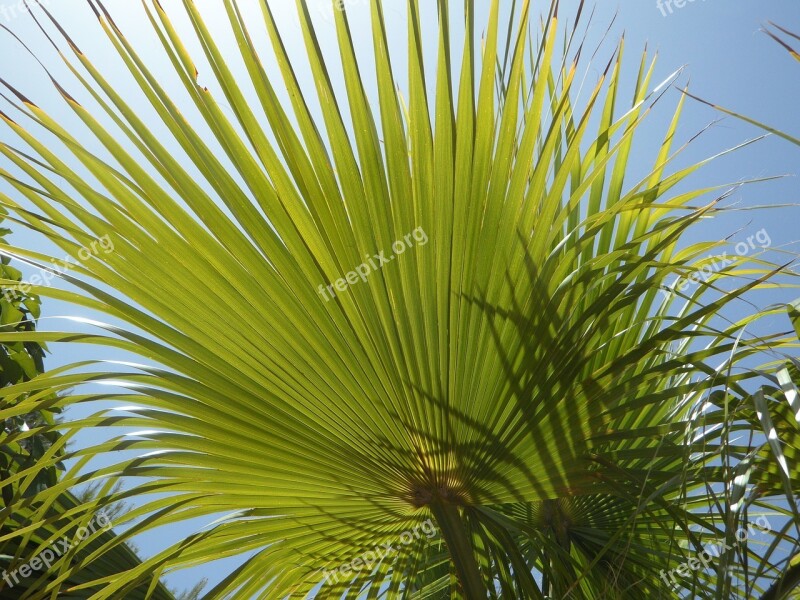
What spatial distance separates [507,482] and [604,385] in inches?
13.2

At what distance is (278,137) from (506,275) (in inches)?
21.5

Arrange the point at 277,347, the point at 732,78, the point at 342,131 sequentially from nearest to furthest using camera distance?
the point at 342,131 < the point at 277,347 < the point at 732,78

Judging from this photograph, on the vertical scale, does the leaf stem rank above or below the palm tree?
below

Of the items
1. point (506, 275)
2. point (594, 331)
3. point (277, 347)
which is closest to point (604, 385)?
point (594, 331)

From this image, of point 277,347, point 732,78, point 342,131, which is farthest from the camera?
point 732,78

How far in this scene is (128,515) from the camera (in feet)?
5.11

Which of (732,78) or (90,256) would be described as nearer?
(90,256)

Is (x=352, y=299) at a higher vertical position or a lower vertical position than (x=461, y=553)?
higher

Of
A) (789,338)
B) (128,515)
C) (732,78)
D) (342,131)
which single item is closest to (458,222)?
(342,131)

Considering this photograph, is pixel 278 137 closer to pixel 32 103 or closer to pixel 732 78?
pixel 32 103

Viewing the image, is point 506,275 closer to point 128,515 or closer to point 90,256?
point 90,256

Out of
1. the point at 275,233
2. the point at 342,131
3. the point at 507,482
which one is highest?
the point at 342,131

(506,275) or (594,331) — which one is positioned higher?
(506,275)

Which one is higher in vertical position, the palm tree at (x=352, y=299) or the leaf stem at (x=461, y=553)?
the palm tree at (x=352, y=299)
